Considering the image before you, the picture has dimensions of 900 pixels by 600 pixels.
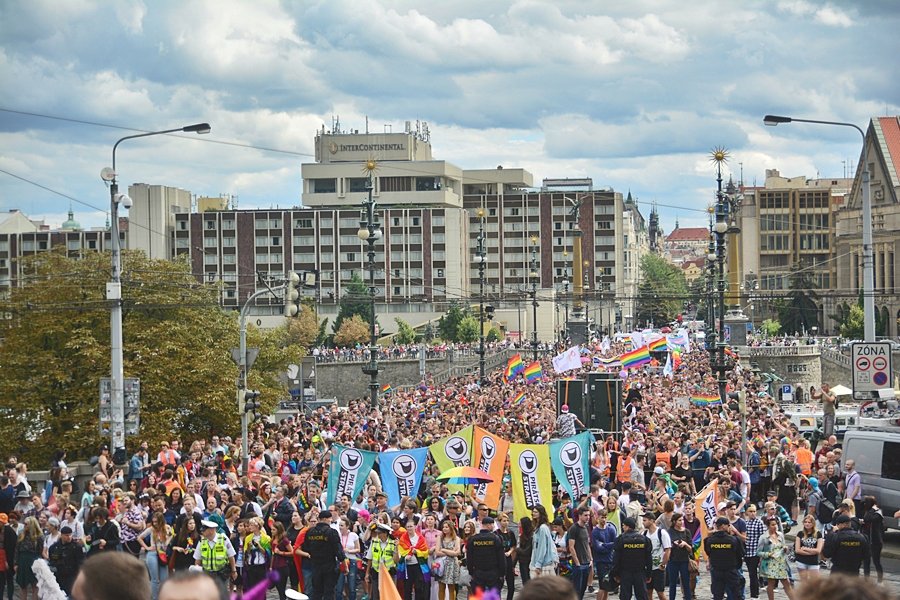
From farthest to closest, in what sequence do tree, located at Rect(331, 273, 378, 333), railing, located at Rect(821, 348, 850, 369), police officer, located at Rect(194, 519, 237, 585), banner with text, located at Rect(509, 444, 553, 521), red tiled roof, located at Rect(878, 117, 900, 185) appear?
tree, located at Rect(331, 273, 378, 333)
red tiled roof, located at Rect(878, 117, 900, 185)
railing, located at Rect(821, 348, 850, 369)
banner with text, located at Rect(509, 444, 553, 521)
police officer, located at Rect(194, 519, 237, 585)

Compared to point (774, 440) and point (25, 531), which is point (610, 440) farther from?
point (25, 531)

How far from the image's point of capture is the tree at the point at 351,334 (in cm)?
11400

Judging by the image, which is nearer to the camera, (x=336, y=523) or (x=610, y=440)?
(x=336, y=523)

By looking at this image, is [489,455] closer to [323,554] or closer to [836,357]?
[323,554]

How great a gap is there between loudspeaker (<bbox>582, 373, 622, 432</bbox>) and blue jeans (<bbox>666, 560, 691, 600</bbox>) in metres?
15.1

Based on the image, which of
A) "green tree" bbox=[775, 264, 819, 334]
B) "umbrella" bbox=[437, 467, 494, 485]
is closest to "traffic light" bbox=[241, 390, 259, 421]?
"umbrella" bbox=[437, 467, 494, 485]

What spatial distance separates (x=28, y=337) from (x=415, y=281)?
9842cm

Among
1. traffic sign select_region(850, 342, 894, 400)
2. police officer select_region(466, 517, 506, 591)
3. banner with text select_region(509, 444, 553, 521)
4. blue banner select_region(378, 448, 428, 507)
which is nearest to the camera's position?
police officer select_region(466, 517, 506, 591)

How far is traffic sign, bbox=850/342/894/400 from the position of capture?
26.8 meters

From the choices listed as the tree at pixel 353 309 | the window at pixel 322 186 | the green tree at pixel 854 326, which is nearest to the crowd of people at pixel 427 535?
the green tree at pixel 854 326

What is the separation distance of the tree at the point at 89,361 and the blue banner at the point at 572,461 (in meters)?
18.0

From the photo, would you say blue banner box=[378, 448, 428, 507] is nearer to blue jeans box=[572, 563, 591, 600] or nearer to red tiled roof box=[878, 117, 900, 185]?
blue jeans box=[572, 563, 591, 600]

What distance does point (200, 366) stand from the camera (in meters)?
38.3

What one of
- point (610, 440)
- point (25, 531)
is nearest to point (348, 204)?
point (610, 440)
